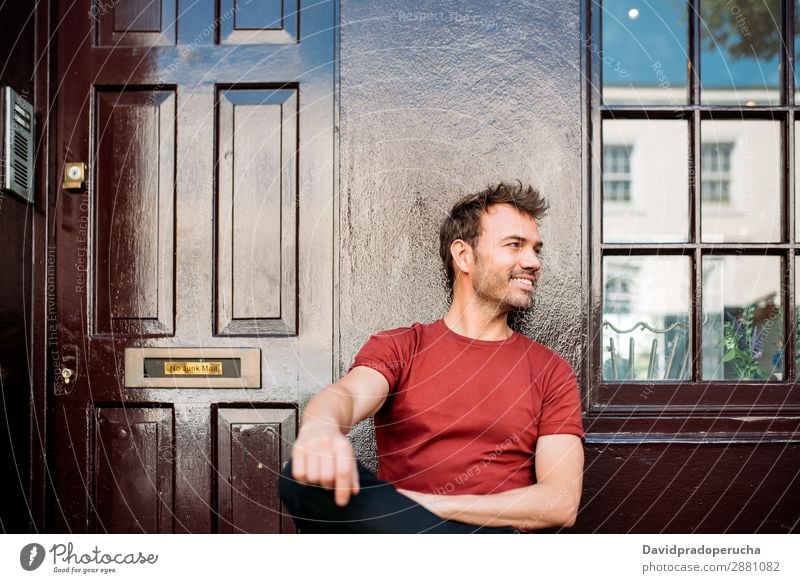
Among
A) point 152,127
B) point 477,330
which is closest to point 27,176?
point 152,127

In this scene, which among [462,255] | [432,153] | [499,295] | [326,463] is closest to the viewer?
[326,463]

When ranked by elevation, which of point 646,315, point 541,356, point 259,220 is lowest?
point 541,356

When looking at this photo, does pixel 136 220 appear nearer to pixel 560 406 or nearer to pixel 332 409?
pixel 332 409

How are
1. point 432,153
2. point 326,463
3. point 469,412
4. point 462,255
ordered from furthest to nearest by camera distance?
point 432,153 → point 462,255 → point 469,412 → point 326,463

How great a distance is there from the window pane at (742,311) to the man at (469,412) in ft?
2.18

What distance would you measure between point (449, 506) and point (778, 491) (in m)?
1.21

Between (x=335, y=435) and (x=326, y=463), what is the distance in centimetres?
8

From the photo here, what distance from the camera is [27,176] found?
2225 mm

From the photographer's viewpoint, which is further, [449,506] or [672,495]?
[672,495]

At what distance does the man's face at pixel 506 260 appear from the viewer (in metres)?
1.97

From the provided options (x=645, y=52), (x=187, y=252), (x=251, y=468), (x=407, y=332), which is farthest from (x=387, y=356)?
(x=645, y=52)

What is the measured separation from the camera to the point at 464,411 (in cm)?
184

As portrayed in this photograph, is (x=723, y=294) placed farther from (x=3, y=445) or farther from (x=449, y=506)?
(x=3, y=445)

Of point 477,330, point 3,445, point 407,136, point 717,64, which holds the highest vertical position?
point 717,64
